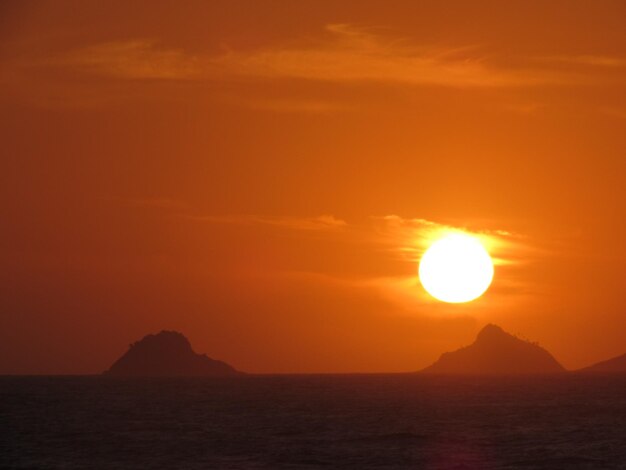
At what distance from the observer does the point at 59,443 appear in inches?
3708

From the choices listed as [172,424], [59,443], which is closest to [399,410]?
[172,424]

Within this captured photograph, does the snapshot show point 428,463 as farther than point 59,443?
No

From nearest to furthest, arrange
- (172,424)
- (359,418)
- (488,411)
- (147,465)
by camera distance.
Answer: (147,465), (172,424), (359,418), (488,411)

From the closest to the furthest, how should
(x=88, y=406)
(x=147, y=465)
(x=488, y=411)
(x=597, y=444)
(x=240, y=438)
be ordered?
(x=147, y=465), (x=597, y=444), (x=240, y=438), (x=488, y=411), (x=88, y=406)

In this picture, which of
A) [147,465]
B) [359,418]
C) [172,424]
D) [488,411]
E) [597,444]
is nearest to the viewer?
[147,465]

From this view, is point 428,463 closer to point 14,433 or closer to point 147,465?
point 147,465

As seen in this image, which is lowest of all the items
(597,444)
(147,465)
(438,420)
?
(147,465)

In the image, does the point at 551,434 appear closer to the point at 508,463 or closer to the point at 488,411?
the point at 508,463

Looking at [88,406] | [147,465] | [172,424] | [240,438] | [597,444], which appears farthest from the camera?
[88,406]

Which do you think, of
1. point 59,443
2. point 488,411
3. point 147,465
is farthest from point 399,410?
point 147,465

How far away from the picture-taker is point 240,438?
10006cm

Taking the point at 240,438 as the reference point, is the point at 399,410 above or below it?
above

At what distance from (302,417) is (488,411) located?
91.9 feet

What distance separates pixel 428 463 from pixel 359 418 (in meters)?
50.4
